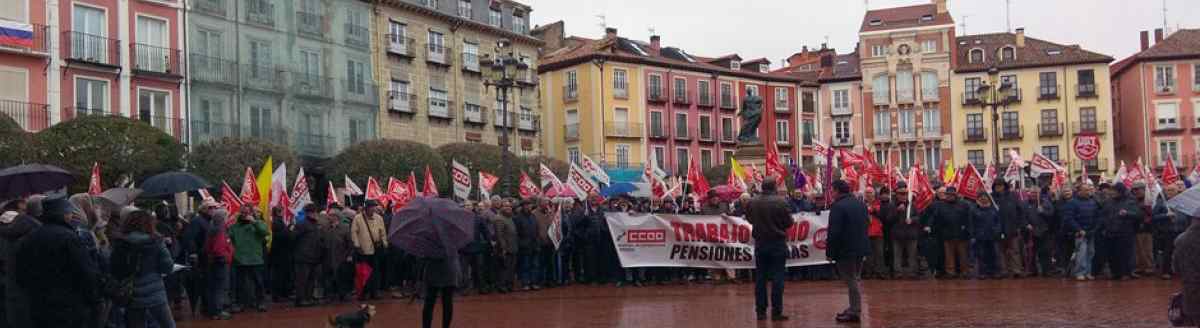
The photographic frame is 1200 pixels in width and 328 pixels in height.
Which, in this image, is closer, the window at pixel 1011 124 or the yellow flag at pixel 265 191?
the yellow flag at pixel 265 191

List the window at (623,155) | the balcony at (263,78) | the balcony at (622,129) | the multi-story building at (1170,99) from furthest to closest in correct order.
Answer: the multi-story building at (1170,99)
the window at (623,155)
the balcony at (622,129)
the balcony at (263,78)

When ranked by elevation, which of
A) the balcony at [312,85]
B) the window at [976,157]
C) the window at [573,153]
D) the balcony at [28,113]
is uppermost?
the balcony at [312,85]

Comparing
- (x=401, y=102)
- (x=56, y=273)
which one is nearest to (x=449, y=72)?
(x=401, y=102)

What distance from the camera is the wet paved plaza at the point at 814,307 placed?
14.1 m

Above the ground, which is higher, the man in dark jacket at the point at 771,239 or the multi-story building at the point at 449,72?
the multi-story building at the point at 449,72

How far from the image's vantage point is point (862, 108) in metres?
83.8

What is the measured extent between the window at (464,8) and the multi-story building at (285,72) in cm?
607

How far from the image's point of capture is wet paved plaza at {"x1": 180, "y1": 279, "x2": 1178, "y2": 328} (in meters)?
14.1

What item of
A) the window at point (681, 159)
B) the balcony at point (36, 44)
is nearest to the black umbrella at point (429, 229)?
the balcony at point (36, 44)

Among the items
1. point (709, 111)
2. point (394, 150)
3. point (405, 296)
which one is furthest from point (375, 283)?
point (709, 111)

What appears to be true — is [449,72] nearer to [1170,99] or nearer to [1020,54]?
[1020,54]

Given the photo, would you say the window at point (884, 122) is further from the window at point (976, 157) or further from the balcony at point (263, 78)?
the balcony at point (263, 78)

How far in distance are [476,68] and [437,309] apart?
46.2 meters

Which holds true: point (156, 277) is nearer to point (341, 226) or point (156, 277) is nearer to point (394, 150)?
point (341, 226)
